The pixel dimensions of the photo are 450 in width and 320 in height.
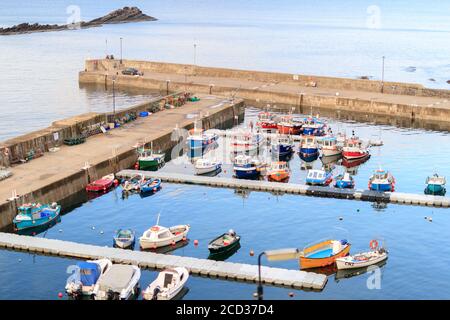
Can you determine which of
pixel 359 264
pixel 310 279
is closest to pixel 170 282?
pixel 310 279

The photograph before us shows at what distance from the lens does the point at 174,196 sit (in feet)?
198

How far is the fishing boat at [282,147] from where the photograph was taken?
7412 cm

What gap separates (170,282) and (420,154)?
44.6 meters

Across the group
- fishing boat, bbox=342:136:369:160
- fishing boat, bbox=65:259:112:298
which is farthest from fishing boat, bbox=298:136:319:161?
fishing boat, bbox=65:259:112:298

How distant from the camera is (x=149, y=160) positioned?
67125mm

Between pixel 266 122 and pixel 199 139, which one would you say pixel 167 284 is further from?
pixel 266 122

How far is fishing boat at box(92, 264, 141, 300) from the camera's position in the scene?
3994 centimetres

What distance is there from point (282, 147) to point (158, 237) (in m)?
29.1

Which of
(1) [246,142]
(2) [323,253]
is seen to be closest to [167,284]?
(2) [323,253]

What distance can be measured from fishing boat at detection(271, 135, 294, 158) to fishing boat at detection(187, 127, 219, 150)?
710 cm

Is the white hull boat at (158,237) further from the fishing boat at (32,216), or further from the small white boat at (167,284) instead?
the fishing boat at (32,216)

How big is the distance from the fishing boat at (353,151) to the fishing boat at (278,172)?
373 inches

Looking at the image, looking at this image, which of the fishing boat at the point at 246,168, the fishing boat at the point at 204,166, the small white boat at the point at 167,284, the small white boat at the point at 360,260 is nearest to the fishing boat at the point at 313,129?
the fishing boat at the point at 246,168
